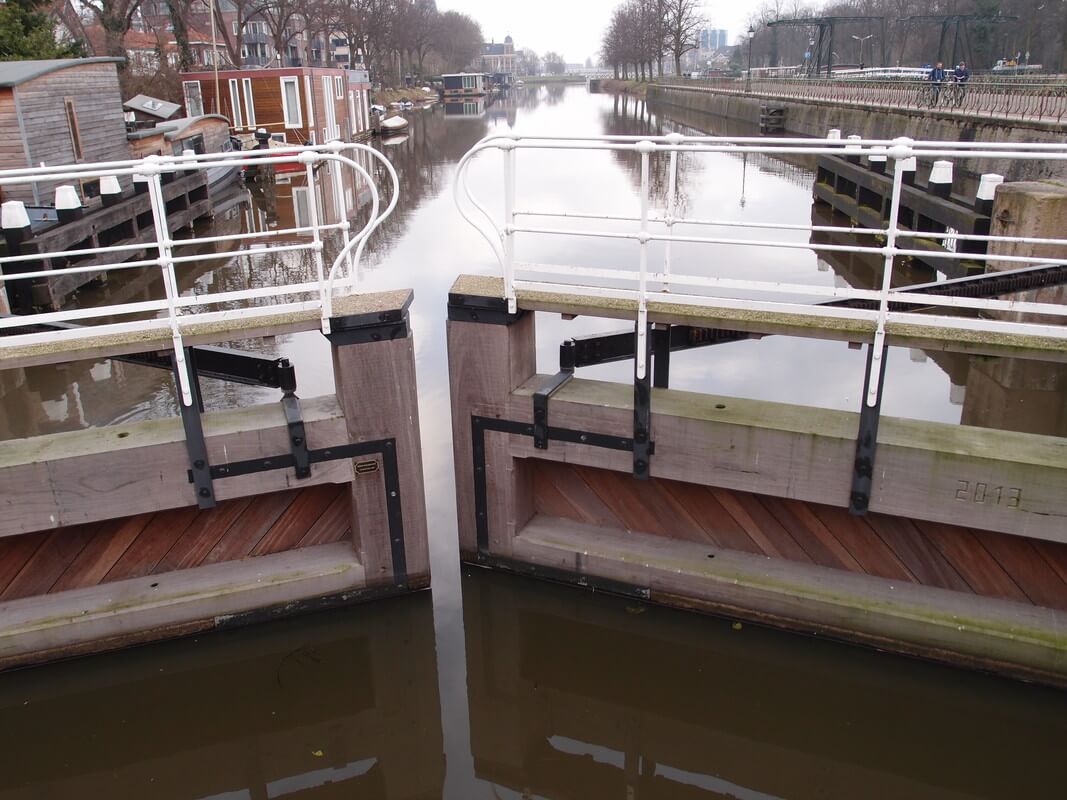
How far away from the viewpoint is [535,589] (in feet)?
19.4

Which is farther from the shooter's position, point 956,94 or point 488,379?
point 956,94

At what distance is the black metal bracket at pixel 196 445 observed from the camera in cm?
502

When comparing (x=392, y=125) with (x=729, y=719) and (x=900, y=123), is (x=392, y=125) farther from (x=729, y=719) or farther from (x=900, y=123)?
(x=729, y=719)

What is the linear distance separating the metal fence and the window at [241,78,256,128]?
24.8 m

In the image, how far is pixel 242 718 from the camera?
500 cm

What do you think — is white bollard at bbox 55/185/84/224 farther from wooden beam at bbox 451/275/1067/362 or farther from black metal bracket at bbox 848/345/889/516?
black metal bracket at bbox 848/345/889/516

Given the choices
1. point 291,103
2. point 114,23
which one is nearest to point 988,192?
point 291,103

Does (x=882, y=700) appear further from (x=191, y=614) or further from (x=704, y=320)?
(x=191, y=614)

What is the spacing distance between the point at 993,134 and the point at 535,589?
69.6 feet

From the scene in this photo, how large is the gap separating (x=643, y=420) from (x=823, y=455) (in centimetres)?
106

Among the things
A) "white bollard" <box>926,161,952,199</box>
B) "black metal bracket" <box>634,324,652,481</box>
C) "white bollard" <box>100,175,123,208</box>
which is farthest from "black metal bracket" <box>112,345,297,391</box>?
"white bollard" <box>100,175,123,208</box>

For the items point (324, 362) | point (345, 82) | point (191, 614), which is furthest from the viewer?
point (345, 82)

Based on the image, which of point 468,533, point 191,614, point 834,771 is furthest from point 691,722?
point 191,614

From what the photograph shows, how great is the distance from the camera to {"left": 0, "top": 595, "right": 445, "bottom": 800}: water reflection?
464cm
